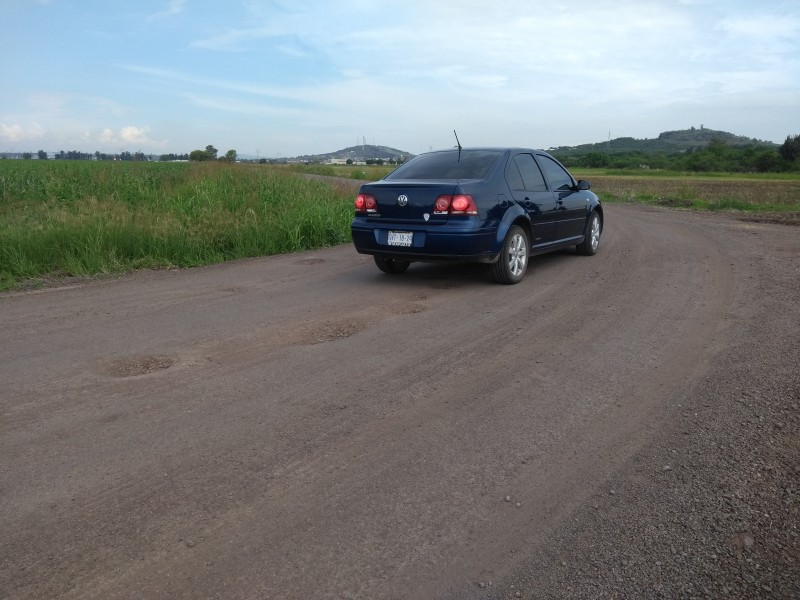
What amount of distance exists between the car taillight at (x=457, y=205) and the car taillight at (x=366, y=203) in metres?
0.84

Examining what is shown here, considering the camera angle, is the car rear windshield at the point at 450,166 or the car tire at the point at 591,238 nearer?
the car rear windshield at the point at 450,166

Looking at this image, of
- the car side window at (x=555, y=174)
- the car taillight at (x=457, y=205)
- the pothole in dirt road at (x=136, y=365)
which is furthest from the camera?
the car side window at (x=555, y=174)

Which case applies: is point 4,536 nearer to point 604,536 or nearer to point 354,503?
point 354,503

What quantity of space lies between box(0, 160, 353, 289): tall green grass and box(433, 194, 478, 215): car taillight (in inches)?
163

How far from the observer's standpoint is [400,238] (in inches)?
281

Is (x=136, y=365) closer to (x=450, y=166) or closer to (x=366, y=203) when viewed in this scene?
(x=366, y=203)

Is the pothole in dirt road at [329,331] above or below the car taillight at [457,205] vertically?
below

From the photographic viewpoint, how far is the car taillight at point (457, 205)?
6.86 m

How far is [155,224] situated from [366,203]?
4083 mm

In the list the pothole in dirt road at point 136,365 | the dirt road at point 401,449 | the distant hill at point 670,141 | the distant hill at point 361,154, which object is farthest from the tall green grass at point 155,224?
the distant hill at point 670,141

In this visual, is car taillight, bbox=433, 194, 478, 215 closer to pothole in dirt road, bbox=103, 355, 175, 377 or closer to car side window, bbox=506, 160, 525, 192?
car side window, bbox=506, 160, 525, 192

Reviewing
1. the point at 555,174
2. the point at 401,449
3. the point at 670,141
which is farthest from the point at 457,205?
the point at 670,141

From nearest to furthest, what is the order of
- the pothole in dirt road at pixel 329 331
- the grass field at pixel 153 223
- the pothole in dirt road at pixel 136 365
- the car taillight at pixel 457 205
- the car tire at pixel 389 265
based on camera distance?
the pothole in dirt road at pixel 136 365, the pothole in dirt road at pixel 329 331, the car taillight at pixel 457 205, the car tire at pixel 389 265, the grass field at pixel 153 223

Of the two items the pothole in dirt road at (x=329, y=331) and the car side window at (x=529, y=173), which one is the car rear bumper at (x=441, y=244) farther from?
the pothole in dirt road at (x=329, y=331)
